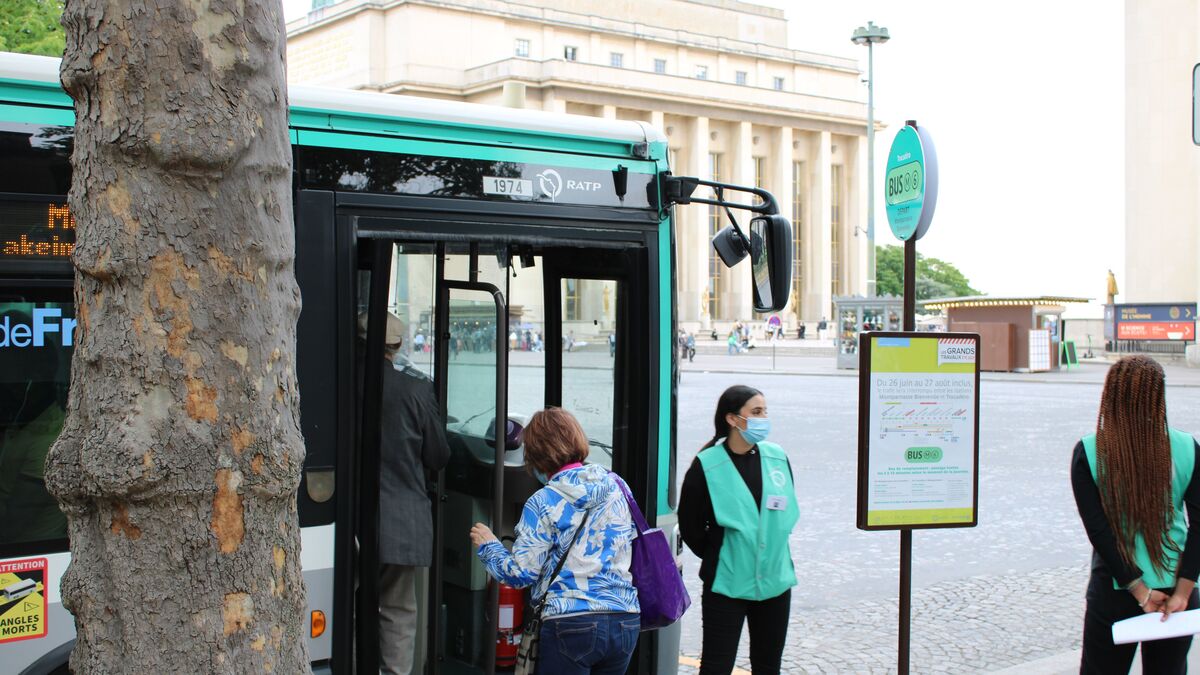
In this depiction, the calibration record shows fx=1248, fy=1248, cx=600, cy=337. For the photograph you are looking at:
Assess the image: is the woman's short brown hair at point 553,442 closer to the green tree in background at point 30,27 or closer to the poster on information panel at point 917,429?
the poster on information panel at point 917,429

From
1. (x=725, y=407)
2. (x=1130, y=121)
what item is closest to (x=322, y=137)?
(x=725, y=407)

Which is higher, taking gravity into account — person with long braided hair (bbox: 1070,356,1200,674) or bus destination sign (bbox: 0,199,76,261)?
bus destination sign (bbox: 0,199,76,261)

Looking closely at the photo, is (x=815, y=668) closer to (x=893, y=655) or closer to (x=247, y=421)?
(x=893, y=655)

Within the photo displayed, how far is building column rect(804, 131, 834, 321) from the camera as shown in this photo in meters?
95.3

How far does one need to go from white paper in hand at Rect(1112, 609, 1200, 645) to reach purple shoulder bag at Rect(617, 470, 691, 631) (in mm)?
1615

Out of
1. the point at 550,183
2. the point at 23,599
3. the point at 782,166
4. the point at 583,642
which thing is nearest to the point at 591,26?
the point at 782,166

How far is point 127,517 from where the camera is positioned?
239 centimetres

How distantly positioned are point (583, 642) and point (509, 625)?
1.60 metres

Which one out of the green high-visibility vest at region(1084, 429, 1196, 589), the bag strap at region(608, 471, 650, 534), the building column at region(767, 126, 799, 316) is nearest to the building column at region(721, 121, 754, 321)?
the building column at region(767, 126, 799, 316)

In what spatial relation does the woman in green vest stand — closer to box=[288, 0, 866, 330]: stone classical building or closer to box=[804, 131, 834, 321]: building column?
box=[288, 0, 866, 330]: stone classical building

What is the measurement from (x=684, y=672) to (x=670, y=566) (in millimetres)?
2664

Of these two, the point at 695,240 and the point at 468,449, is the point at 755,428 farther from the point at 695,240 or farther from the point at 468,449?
the point at 695,240

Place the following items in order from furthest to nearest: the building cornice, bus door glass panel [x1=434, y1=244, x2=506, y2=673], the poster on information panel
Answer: the building cornice → bus door glass panel [x1=434, y1=244, x2=506, y2=673] → the poster on information panel

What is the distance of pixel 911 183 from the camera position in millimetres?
5461
